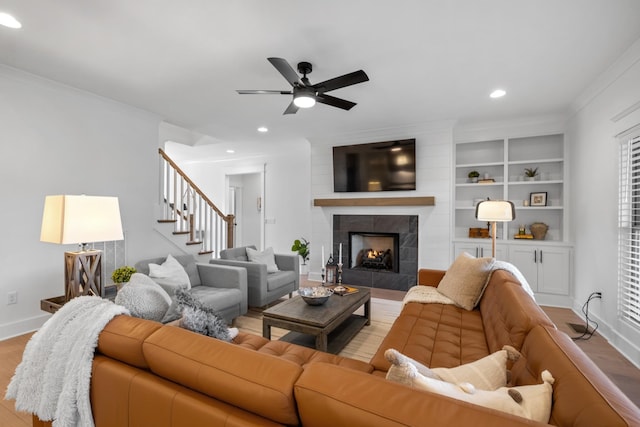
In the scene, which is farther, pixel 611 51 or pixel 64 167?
pixel 64 167

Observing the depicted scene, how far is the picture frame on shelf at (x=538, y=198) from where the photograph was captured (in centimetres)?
434

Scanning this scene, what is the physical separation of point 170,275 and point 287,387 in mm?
2607

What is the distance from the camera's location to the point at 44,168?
3168 mm

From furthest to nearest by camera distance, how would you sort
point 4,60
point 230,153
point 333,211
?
point 230,153 < point 333,211 < point 4,60

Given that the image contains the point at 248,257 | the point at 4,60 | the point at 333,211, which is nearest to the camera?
the point at 4,60

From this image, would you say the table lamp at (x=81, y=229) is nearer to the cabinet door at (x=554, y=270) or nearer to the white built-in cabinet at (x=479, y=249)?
the white built-in cabinet at (x=479, y=249)

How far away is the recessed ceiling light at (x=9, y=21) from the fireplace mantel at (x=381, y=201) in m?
4.00

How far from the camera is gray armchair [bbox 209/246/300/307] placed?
358 cm

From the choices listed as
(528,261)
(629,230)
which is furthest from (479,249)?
(629,230)

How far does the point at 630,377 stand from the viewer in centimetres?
235

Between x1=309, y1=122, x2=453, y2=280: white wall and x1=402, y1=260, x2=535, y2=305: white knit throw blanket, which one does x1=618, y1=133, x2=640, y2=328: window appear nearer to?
x1=402, y1=260, x2=535, y2=305: white knit throw blanket

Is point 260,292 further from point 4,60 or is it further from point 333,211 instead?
point 4,60

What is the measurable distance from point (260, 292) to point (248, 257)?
74cm

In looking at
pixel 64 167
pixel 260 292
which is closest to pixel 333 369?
pixel 260 292
